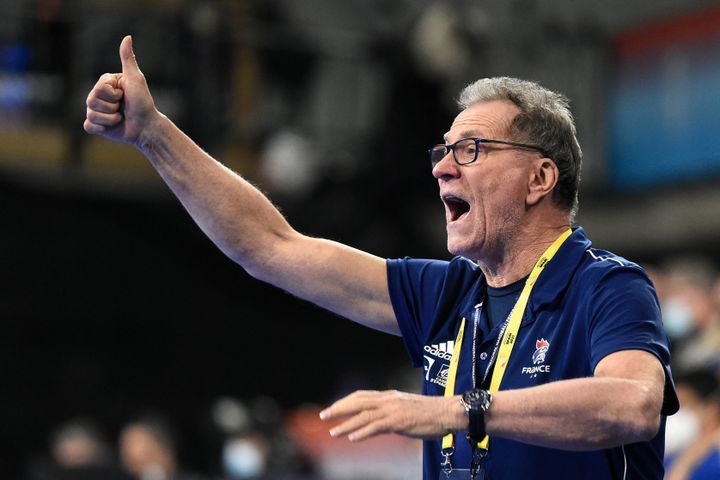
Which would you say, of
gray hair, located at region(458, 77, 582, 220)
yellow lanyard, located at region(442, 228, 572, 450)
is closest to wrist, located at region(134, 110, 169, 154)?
gray hair, located at region(458, 77, 582, 220)

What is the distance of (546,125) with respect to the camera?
2.99m

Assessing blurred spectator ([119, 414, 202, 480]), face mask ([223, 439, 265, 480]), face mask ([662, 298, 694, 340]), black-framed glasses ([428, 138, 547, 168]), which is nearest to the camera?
black-framed glasses ([428, 138, 547, 168])

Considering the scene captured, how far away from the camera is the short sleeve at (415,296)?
3.12 metres

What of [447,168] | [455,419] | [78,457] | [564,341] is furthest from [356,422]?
[78,457]

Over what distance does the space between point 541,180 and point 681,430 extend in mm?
2969

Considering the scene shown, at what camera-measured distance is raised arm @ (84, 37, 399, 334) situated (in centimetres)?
313

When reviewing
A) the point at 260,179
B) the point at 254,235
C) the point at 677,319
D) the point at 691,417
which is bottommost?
the point at 691,417

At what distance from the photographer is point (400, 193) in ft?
32.5

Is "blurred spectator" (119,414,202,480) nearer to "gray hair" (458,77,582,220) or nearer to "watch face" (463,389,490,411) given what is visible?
"gray hair" (458,77,582,220)

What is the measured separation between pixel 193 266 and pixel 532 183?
774 centimetres

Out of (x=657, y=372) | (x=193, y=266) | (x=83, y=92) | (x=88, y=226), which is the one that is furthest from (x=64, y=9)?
(x=657, y=372)

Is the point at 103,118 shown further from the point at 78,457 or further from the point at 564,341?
the point at 78,457

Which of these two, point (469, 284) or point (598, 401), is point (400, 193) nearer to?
point (469, 284)

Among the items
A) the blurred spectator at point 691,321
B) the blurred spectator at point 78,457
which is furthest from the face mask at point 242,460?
the blurred spectator at point 691,321
